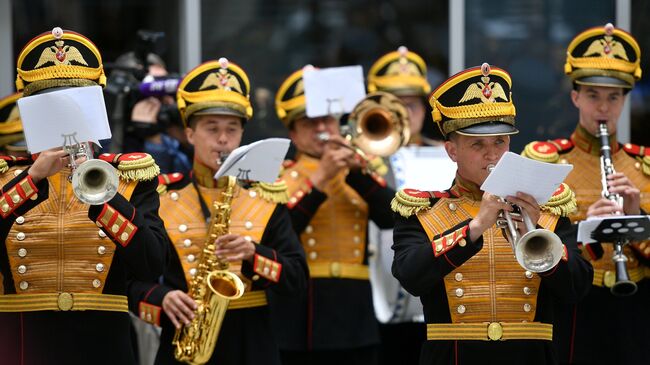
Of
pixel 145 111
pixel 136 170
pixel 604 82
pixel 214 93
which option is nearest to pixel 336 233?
pixel 214 93

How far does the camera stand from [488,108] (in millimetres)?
6004

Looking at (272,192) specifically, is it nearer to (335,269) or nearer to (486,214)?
(335,269)

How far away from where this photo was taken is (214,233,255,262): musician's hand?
22.1 ft

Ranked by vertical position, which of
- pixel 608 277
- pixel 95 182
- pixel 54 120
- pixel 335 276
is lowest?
pixel 335 276

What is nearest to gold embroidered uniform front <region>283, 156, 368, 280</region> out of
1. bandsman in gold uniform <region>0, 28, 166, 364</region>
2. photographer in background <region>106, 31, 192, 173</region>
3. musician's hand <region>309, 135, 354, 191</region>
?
musician's hand <region>309, 135, 354, 191</region>

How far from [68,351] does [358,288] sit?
7.78ft

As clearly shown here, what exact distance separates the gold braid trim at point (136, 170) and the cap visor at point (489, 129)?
4.72ft

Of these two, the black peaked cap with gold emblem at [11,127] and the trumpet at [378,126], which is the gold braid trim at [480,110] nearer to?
the trumpet at [378,126]

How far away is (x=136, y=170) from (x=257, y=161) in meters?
0.73

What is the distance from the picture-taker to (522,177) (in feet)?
18.1

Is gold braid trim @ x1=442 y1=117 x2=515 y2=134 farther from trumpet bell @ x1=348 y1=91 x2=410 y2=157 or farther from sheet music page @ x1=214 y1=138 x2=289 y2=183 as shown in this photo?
trumpet bell @ x1=348 y1=91 x2=410 y2=157

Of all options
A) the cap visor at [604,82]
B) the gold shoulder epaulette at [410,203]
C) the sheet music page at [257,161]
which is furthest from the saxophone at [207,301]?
the cap visor at [604,82]

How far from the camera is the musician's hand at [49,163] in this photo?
5.80m

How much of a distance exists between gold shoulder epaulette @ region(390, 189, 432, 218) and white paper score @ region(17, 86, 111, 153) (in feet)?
4.37
